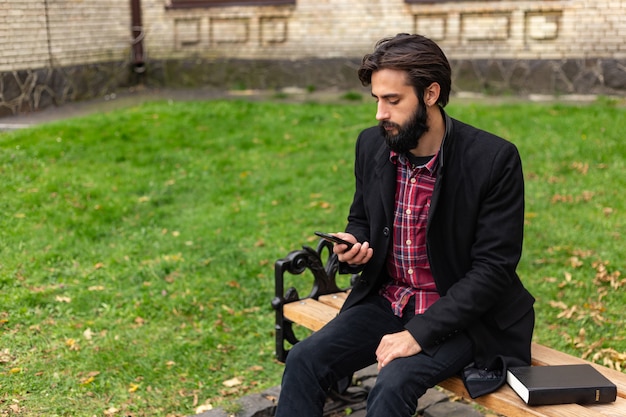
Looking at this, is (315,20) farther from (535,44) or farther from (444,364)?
(444,364)

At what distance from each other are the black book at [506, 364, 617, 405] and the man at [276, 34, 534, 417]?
12 centimetres

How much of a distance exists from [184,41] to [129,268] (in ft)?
30.4

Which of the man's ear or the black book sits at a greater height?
the man's ear

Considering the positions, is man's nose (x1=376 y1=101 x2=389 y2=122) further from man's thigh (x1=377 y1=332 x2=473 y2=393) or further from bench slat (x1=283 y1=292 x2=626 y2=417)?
bench slat (x1=283 y1=292 x2=626 y2=417)

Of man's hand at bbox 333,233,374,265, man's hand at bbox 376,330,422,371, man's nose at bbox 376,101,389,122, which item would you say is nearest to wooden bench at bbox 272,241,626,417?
man's hand at bbox 376,330,422,371

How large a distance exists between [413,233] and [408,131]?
455 millimetres

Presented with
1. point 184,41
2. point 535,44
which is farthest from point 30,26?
point 535,44

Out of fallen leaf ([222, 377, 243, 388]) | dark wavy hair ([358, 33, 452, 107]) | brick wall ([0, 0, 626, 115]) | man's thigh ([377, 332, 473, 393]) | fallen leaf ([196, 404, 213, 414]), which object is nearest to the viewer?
man's thigh ([377, 332, 473, 393])

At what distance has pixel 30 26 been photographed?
1179cm

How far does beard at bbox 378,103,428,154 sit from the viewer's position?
11.0 feet

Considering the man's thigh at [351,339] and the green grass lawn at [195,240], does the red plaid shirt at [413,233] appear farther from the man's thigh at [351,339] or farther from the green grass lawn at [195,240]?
the green grass lawn at [195,240]

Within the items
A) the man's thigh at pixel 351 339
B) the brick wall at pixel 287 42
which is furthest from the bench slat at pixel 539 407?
the brick wall at pixel 287 42

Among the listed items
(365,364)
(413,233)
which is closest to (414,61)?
(413,233)

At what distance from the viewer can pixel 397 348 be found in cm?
325
